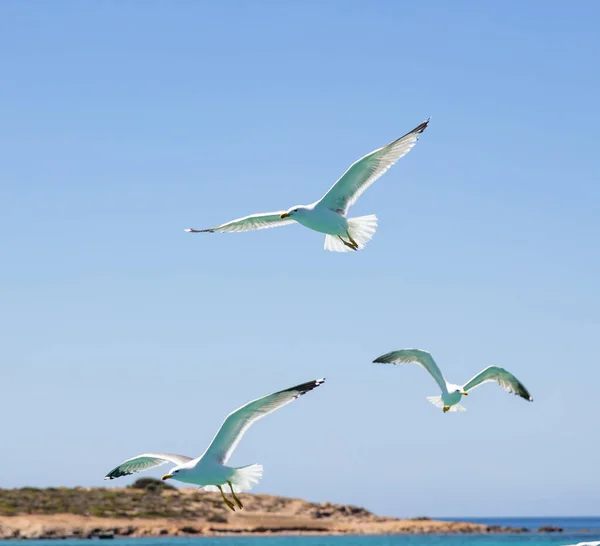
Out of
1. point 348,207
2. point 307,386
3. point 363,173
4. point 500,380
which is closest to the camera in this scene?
point 307,386

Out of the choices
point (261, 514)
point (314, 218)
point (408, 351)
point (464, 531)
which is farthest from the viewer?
point (464, 531)

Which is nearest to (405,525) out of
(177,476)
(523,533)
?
(523,533)

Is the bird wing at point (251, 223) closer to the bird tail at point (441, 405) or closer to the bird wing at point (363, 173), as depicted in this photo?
the bird wing at point (363, 173)

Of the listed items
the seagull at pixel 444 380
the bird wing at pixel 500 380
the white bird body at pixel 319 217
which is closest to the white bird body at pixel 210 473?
the white bird body at pixel 319 217

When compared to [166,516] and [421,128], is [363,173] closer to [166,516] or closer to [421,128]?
[421,128]

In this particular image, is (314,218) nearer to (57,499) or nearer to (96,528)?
(96,528)

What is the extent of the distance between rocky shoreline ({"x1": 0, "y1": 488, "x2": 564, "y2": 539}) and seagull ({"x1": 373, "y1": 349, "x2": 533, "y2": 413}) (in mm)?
49913

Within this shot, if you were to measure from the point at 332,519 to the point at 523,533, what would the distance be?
2361 centimetres

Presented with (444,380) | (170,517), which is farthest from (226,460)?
(170,517)

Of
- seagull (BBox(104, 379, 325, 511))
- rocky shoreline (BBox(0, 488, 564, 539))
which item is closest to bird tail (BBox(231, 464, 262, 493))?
seagull (BBox(104, 379, 325, 511))

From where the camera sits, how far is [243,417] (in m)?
16.0

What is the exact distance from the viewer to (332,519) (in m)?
88.6

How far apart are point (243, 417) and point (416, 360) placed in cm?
874

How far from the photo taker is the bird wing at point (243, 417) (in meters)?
15.4
